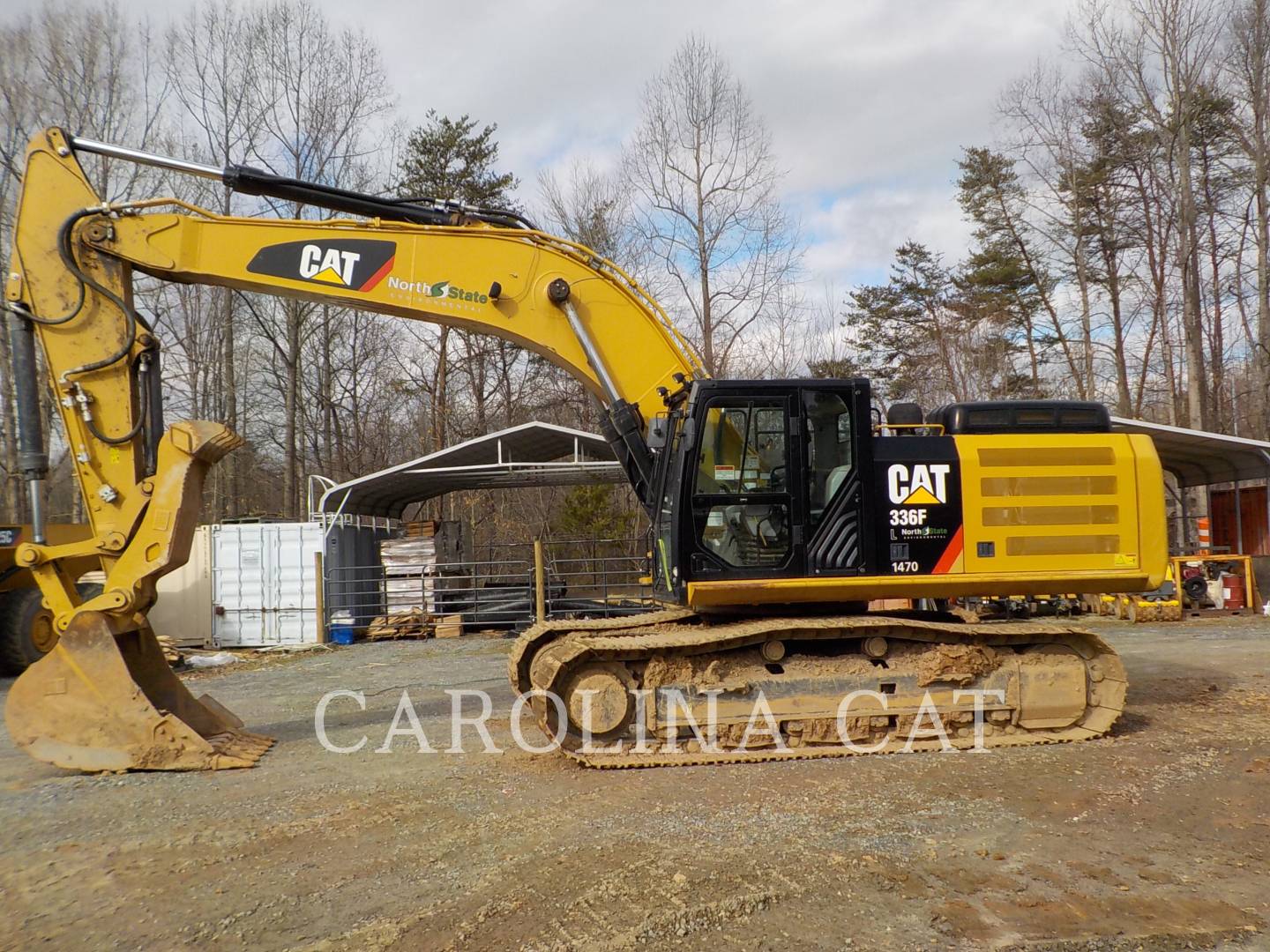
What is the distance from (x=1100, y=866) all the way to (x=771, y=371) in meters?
26.5

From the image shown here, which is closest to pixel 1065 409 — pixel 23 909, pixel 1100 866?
pixel 1100 866

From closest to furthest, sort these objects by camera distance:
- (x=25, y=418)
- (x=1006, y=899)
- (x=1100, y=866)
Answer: (x=1006, y=899) < (x=1100, y=866) < (x=25, y=418)

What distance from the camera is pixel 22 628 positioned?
12.5 metres

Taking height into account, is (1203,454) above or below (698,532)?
above

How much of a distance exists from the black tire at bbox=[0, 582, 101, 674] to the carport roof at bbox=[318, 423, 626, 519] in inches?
188

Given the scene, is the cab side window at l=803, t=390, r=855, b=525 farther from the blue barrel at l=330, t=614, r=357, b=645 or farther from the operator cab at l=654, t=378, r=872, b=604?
the blue barrel at l=330, t=614, r=357, b=645

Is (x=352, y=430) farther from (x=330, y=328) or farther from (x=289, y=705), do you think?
(x=289, y=705)

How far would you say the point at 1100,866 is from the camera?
4609 mm

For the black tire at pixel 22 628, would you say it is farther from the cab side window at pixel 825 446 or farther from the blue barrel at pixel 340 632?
the cab side window at pixel 825 446

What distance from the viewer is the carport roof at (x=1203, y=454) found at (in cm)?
1585

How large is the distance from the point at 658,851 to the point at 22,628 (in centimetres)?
1116

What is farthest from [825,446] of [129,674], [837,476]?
[129,674]

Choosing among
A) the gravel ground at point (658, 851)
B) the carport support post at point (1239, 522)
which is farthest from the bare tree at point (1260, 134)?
the gravel ground at point (658, 851)

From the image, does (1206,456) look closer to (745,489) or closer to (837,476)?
(837,476)
